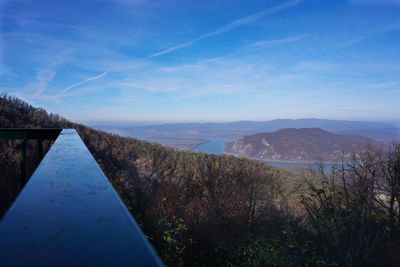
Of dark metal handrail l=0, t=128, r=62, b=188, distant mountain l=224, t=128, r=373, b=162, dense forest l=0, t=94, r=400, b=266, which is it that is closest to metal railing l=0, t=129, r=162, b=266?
dark metal handrail l=0, t=128, r=62, b=188

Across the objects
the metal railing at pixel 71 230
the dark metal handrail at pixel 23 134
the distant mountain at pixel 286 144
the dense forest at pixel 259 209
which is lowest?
the distant mountain at pixel 286 144

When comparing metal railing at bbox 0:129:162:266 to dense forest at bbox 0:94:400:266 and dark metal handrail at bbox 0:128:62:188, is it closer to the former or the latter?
dark metal handrail at bbox 0:128:62:188

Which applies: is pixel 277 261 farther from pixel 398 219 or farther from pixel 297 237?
pixel 398 219

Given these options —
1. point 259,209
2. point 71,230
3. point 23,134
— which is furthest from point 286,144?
point 71,230

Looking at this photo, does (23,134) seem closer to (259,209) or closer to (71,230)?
(71,230)

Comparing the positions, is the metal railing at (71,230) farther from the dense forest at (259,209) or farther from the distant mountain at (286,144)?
the distant mountain at (286,144)

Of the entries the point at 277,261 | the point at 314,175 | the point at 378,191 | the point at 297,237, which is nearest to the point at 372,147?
the point at 378,191

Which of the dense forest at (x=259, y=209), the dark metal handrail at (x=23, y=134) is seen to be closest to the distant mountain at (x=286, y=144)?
the dense forest at (x=259, y=209)
